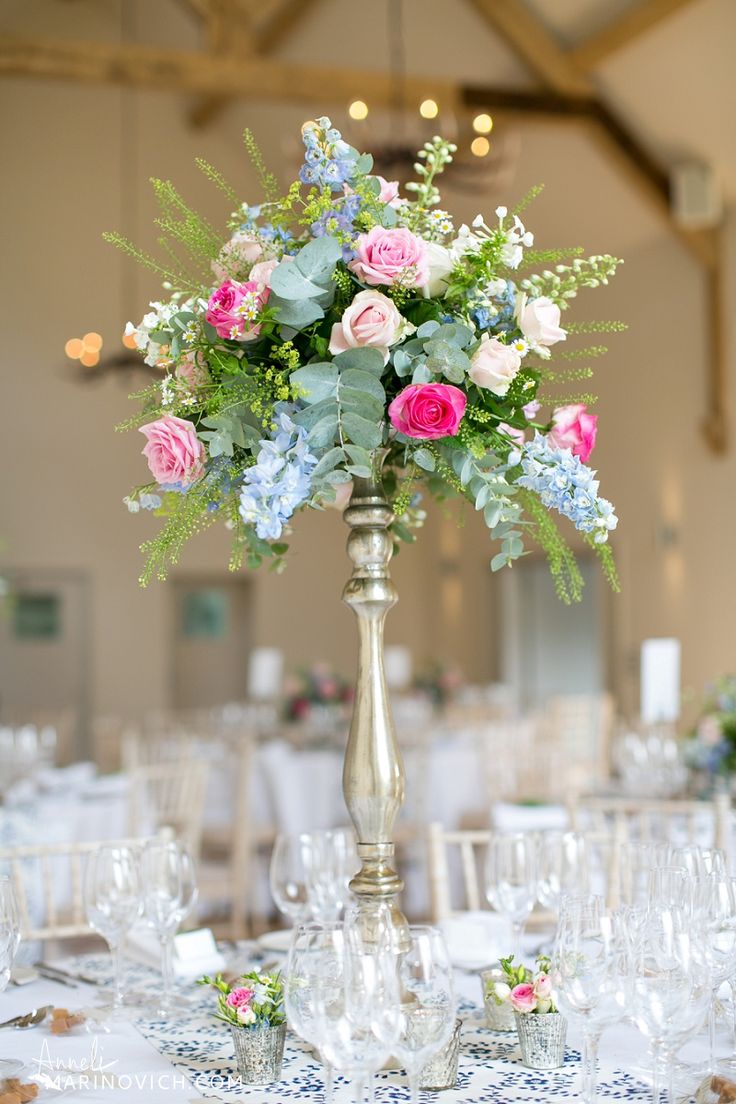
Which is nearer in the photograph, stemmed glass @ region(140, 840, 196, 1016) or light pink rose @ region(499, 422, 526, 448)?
light pink rose @ region(499, 422, 526, 448)

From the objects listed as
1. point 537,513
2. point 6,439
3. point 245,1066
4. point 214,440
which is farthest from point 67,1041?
point 6,439

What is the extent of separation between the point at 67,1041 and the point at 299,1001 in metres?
0.53

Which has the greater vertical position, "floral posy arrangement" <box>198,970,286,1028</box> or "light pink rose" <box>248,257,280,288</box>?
"light pink rose" <box>248,257,280,288</box>

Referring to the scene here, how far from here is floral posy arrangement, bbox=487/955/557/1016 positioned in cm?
166

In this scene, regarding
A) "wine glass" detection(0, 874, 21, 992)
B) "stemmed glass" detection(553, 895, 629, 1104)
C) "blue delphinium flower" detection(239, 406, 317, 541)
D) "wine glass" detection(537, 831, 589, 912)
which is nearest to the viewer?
"stemmed glass" detection(553, 895, 629, 1104)

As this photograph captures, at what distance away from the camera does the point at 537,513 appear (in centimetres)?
178

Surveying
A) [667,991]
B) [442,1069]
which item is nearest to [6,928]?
[442,1069]

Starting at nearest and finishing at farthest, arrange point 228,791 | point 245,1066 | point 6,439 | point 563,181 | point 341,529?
point 245,1066 → point 228,791 → point 563,181 → point 6,439 → point 341,529

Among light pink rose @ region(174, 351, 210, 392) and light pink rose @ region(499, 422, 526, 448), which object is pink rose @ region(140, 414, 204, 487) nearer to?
light pink rose @ region(174, 351, 210, 392)

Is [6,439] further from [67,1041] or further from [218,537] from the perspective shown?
[67,1041]

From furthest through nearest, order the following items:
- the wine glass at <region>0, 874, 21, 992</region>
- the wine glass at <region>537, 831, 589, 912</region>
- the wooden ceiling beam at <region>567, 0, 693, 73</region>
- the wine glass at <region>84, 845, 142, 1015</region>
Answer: the wooden ceiling beam at <region>567, 0, 693, 73</region>, the wine glass at <region>537, 831, 589, 912</region>, the wine glass at <region>84, 845, 142, 1015</region>, the wine glass at <region>0, 874, 21, 992</region>

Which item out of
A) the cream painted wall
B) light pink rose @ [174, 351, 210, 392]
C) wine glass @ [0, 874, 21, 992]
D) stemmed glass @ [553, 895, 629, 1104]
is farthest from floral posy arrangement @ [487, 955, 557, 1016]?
the cream painted wall

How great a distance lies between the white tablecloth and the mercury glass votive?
16mm

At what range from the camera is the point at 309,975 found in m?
1.42
